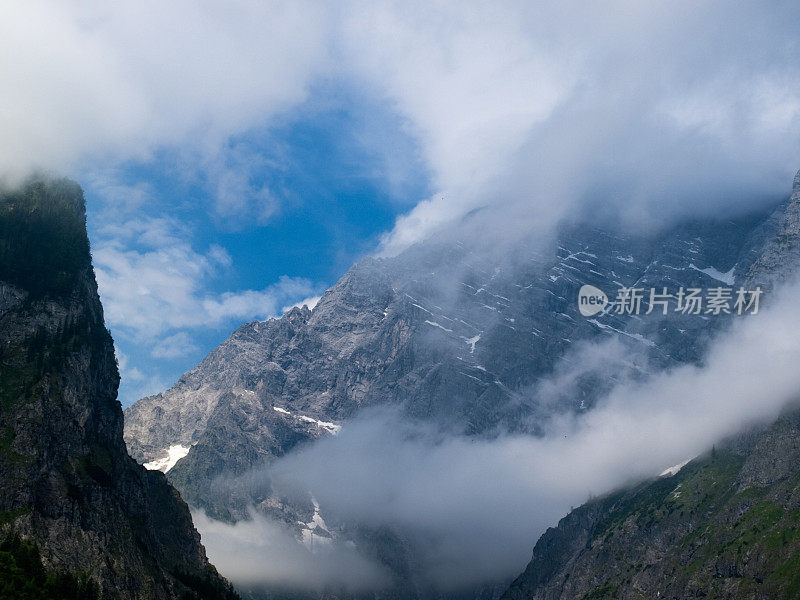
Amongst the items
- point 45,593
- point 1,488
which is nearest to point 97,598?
point 45,593

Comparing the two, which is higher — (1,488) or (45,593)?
(1,488)

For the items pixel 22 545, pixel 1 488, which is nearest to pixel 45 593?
pixel 22 545

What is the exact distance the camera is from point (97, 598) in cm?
19600

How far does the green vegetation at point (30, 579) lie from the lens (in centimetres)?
17425

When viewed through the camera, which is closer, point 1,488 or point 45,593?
point 45,593

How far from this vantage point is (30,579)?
17975cm

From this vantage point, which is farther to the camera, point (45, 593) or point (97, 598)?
point (97, 598)

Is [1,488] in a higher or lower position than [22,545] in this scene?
higher

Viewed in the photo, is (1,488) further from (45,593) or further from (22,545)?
(45,593)

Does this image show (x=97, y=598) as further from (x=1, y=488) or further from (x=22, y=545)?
(x=1, y=488)

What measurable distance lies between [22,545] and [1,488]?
17.4 metres

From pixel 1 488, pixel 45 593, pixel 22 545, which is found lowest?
pixel 45 593

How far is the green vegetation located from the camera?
572 ft

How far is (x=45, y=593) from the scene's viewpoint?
179m
